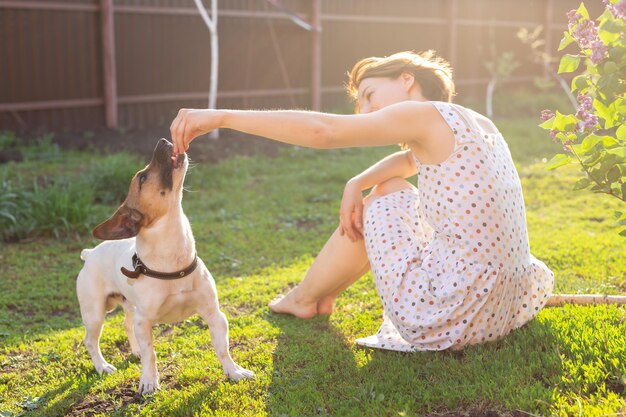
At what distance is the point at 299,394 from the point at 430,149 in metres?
1.15

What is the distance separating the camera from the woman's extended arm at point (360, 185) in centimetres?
358

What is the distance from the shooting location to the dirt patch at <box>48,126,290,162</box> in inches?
349

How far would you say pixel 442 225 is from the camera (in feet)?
10.1

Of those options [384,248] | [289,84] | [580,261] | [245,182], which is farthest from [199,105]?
[384,248]

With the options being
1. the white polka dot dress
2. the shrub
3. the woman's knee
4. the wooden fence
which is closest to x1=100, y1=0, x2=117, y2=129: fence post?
the wooden fence

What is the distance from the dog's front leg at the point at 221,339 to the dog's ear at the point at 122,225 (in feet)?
1.63

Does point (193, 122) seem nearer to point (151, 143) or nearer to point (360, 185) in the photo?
point (360, 185)

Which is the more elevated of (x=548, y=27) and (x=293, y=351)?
(x=548, y=27)

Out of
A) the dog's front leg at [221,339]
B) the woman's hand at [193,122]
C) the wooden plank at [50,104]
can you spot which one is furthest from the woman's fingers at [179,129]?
the wooden plank at [50,104]

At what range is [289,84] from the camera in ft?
39.0

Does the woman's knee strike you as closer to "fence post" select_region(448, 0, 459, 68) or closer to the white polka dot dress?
the white polka dot dress

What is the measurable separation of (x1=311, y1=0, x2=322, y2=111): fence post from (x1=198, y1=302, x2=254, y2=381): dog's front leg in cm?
911

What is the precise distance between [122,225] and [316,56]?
9380 millimetres

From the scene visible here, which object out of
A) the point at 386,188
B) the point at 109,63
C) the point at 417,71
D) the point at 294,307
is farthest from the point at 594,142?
the point at 109,63
